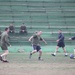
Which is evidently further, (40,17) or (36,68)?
(40,17)

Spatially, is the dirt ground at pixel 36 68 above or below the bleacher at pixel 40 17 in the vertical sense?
below

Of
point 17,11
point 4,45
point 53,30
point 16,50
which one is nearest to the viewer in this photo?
point 4,45

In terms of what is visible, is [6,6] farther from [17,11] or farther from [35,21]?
[35,21]

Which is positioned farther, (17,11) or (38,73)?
(17,11)

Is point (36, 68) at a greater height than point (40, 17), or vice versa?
point (40, 17)

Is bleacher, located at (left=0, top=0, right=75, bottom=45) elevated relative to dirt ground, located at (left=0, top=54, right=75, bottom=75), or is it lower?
elevated

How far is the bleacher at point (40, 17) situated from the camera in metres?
33.5

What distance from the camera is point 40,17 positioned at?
3641cm

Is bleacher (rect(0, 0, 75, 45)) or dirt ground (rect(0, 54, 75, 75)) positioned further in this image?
bleacher (rect(0, 0, 75, 45))

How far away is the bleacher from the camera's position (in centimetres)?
3353

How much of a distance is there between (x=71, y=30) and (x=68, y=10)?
3798mm

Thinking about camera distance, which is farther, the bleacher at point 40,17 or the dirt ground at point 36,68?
the bleacher at point 40,17

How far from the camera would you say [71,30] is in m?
34.7

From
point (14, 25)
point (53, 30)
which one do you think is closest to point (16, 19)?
point (14, 25)
